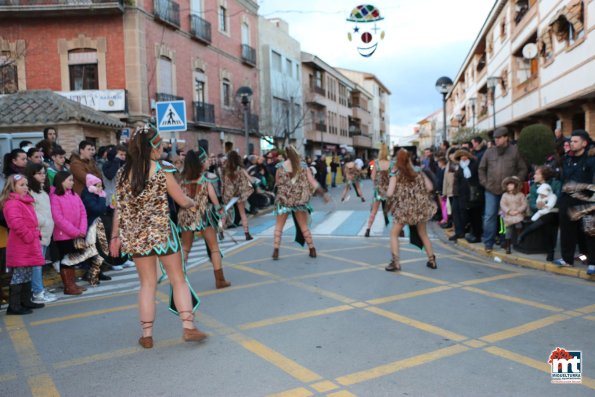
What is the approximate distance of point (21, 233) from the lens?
608cm

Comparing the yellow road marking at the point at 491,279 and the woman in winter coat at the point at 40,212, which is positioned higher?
the woman in winter coat at the point at 40,212

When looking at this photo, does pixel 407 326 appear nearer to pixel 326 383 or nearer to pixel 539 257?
pixel 326 383

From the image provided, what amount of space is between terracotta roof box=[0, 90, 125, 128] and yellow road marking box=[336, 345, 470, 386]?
13.8 metres

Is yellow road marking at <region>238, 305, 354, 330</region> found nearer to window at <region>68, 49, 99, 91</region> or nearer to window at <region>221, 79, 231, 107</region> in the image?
window at <region>68, 49, 99, 91</region>

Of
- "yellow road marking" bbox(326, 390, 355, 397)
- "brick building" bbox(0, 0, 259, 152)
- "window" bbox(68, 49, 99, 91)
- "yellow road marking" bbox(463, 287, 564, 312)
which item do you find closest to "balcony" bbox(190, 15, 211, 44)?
"brick building" bbox(0, 0, 259, 152)

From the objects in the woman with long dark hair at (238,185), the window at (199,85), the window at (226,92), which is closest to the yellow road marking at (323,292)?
the woman with long dark hair at (238,185)

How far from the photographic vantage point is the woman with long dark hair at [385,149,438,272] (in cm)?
777

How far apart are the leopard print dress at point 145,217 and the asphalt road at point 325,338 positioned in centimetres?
88

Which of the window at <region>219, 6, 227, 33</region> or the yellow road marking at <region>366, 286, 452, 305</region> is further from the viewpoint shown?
the window at <region>219, 6, 227, 33</region>

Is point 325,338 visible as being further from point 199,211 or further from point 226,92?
point 226,92

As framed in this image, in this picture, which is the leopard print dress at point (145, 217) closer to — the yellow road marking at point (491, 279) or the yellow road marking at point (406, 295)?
the yellow road marking at point (406, 295)

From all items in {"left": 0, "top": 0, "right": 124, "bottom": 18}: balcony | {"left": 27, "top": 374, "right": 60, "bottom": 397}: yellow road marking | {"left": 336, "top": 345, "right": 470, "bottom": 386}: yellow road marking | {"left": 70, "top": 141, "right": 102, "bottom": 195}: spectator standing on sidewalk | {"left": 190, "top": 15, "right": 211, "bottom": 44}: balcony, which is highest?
{"left": 190, "top": 15, "right": 211, "bottom": 44}: balcony

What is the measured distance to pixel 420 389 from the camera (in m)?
3.66

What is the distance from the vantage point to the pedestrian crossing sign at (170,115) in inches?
471
